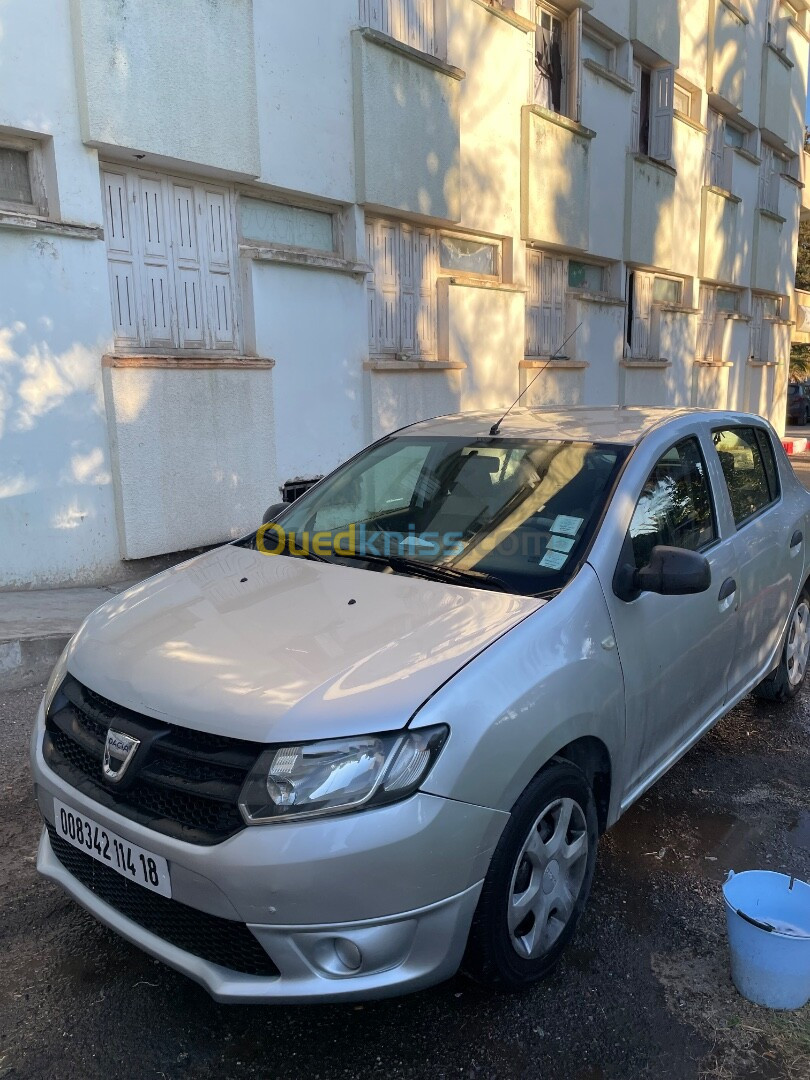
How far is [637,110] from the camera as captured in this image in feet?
43.7

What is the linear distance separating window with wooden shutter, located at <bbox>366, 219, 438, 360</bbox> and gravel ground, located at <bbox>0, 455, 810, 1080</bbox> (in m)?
6.74

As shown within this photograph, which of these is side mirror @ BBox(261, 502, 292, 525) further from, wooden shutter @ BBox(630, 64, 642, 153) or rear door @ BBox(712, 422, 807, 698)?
wooden shutter @ BBox(630, 64, 642, 153)

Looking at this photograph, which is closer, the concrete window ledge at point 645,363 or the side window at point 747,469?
the side window at point 747,469

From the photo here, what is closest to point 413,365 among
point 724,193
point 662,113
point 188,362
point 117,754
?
point 188,362

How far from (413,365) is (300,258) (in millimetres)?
1797

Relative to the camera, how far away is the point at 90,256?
19.9 feet

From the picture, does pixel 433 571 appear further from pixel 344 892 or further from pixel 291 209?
pixel 291 209

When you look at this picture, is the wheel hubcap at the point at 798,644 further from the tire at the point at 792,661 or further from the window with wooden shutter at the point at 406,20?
the window with wooden shutter at the point at 406,20

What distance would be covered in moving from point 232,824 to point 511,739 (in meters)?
0.74

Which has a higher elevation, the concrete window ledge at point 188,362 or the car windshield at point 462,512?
the concrete window ledge at point 188,362

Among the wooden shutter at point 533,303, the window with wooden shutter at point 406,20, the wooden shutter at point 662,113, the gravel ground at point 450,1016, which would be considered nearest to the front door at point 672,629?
the gravel ground at point 450,1016

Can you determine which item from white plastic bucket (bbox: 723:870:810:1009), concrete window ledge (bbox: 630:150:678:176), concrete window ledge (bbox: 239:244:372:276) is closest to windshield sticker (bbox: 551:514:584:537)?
white plastic bucket (bbox: 723:870:810:1009)

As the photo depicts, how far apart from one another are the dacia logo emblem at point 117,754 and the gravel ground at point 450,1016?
0.72 meters

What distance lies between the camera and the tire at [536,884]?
7.31 ft
